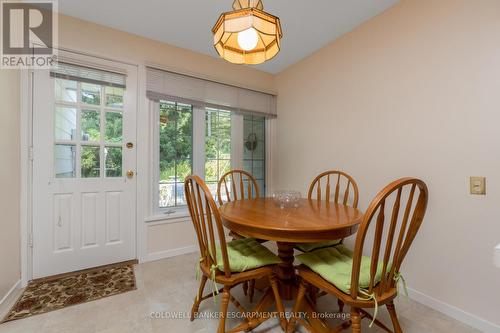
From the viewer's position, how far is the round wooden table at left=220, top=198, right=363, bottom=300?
1187mm

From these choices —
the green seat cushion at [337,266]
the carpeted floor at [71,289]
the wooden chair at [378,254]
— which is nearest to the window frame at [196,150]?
the carpeted floor at [71,289]

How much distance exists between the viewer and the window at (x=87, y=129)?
208cm

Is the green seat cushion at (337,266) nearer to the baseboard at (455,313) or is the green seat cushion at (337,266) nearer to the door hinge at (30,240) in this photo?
the baseboard at (455,313)

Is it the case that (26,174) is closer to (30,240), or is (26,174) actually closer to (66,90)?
(30,240)

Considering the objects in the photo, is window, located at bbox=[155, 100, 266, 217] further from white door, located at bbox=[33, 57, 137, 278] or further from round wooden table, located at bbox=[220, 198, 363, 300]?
round wooden table, located at bbox=[220, 198, 363, 300]

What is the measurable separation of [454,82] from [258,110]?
201 centimetres

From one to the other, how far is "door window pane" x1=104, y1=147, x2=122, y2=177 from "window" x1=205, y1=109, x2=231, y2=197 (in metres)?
0.94

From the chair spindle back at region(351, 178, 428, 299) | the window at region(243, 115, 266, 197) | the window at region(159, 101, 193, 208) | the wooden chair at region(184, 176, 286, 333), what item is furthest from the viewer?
the window at region(243, 115, 266, 197)

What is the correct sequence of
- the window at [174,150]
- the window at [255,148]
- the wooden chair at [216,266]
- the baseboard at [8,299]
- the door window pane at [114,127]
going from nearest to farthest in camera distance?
the wooden chair at [216,266]
the baseboard at [8,299]
the door window pane at [114,127]
the window at [174,150]
the window at [255,148]

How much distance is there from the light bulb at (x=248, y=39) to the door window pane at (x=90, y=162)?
174 centimetres

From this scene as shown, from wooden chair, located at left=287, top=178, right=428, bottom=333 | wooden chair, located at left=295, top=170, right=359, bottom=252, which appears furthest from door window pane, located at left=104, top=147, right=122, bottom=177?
wooden chair, located at left=287, top=178, right=428, bottom=333

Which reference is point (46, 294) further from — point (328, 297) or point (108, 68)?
point (328, 297)

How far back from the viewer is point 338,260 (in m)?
1.34

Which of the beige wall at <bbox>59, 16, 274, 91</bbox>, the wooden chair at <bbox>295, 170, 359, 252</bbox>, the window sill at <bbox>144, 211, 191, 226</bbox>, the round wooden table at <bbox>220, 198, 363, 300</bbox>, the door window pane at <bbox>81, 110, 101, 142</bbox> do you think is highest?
the beige wall at <bbox>59, 16, 274, 91</bbox>
